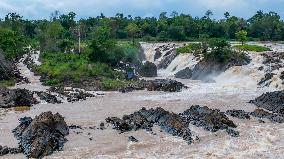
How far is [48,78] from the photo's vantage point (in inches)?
2286

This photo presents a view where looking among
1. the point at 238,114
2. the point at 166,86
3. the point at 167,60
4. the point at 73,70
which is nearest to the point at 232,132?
the point at 238,114

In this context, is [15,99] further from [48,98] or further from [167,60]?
[167,60]

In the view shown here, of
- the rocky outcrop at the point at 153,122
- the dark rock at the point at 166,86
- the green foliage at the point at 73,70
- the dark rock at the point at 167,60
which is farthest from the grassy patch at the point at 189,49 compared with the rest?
the rocky outcrop at the point at 153,122

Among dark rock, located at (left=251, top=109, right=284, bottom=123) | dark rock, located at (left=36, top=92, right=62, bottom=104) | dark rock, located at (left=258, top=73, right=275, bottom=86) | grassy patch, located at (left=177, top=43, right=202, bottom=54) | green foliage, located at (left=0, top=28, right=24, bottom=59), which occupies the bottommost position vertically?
dark rock, located at (left=251, top=109, right=284, bottom=123)

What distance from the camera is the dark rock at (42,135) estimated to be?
27148mm

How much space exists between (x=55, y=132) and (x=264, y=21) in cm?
8408

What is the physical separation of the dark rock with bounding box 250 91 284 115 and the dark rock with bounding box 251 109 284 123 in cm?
179

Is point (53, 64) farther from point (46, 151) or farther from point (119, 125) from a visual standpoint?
point (46, 151)

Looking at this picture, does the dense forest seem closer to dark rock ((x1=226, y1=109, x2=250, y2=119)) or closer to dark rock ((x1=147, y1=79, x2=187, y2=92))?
dark rock ((x1=147, y1=79, x2=187, y2=92))

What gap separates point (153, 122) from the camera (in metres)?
34.6

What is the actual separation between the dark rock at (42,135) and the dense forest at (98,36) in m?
22.0

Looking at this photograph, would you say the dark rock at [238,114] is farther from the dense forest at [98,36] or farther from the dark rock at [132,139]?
the dense forest at [98,36]

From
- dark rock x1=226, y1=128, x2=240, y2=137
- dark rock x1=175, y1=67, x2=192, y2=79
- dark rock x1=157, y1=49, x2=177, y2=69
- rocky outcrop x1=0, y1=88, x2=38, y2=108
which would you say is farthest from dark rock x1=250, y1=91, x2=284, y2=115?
dark rock x1=157, y1=49, x2=177, y2=69

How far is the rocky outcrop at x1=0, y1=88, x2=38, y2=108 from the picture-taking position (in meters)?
41.2
